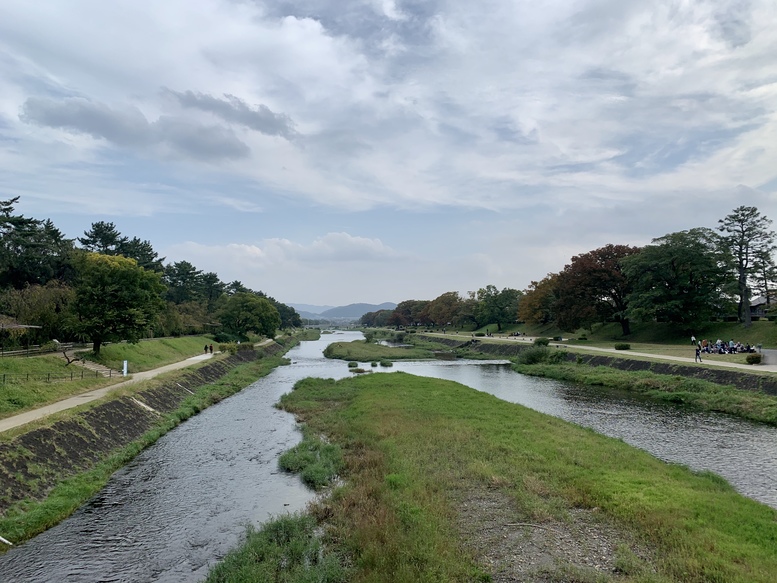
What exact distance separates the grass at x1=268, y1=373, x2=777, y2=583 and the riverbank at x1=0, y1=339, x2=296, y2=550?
25.1ft

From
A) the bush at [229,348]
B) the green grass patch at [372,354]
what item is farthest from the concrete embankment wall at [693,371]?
the bush at [229,348]

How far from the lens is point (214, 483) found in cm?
1508

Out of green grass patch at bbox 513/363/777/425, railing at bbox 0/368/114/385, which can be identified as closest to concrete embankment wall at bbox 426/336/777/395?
green grass patch at bbox 513/363/777/425

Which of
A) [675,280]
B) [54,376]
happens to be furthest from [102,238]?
[675,280]

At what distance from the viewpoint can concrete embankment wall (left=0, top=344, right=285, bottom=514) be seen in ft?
42.7

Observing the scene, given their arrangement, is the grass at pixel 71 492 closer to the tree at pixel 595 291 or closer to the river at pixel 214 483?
the river at pixel 214 483

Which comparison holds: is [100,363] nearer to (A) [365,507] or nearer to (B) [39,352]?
(B) [39,352]

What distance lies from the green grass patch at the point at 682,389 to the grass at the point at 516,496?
397 inches

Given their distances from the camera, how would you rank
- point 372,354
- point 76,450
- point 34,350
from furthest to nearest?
1. point 372,354
2. point 34,350
3. point 76,450

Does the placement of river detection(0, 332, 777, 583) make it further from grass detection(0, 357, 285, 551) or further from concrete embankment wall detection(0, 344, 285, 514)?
concrete embankment wall detection(0, 344, 285, 514)

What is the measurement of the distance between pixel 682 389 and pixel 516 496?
22.5 meters

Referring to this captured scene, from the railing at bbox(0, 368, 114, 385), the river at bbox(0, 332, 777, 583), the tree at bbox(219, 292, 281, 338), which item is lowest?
the river at bbox(0, 332, 777, 583)

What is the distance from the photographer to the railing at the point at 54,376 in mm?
22453

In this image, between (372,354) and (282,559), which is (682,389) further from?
(372,354)
